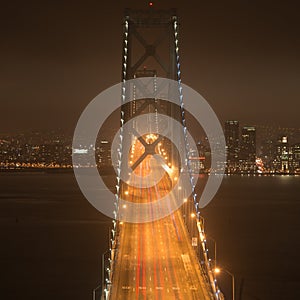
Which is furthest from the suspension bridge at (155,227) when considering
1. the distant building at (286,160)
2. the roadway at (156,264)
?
the distant building at (286,160)

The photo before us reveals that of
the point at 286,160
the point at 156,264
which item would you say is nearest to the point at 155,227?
the point at 156,264

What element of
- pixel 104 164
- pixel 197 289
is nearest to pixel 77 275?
pixel 197 289

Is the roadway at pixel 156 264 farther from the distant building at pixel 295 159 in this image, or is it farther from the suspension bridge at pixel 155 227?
the distant building at pixel 295 159

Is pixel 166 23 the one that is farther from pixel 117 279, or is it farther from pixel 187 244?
pixel 117 279

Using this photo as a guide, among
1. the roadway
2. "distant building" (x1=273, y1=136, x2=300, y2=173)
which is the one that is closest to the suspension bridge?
the roadway

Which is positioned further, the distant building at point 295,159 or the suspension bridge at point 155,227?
the distant building at point 295,159

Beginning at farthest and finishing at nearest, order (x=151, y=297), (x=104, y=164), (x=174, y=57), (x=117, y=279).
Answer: (x=104, y=164)
(x=174, y=57)
(x=117, y=279)
(x=151, y=297)

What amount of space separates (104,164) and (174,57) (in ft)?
245

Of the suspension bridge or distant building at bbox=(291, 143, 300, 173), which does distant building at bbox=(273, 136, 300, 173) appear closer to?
distant building at bbox=(291, 143, 300, 173)

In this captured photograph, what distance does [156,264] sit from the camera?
1326 centimetres

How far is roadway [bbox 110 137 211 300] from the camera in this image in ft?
36.2

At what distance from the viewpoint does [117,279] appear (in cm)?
1198

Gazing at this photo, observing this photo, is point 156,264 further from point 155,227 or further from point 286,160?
point 286,160

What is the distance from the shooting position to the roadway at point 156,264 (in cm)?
1105
